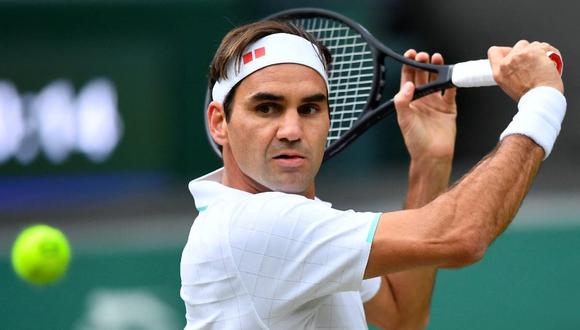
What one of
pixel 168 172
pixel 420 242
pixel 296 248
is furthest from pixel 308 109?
pixel 168 172

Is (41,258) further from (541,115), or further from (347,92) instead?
(541,115)

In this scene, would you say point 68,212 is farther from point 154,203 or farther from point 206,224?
point 206,224

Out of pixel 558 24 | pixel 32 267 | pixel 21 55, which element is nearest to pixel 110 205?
pixel 21 55

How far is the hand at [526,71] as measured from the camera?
2908mm

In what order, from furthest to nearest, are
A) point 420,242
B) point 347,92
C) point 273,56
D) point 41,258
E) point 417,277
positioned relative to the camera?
1. point 41,258
2. point 347,92
3. point 417,277
4. point 273,56
5. point 420,242

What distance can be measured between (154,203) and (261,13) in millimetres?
1232

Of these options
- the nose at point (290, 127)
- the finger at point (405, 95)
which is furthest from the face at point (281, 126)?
the finger at point (405, 95)

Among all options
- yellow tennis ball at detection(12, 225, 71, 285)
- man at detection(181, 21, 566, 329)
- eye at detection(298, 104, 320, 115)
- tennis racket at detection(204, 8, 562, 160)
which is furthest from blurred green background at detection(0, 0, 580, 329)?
eye at detection(298, 104, 320, 115)

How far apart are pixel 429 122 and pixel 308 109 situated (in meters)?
0.57

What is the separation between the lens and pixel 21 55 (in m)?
6.81

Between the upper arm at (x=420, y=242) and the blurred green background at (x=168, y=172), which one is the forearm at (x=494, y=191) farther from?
the blurred green background at (x=168, y=172)

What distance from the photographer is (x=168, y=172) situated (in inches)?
271

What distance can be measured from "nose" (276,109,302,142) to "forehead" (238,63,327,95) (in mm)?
58

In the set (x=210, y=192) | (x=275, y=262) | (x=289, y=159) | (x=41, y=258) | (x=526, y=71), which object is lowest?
(x=41, y=258)
